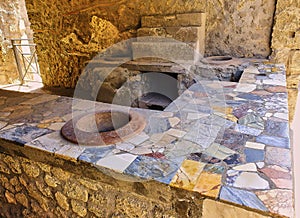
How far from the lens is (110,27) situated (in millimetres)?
3203

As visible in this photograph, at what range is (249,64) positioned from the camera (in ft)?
8.11

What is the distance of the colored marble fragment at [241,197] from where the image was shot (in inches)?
28.2

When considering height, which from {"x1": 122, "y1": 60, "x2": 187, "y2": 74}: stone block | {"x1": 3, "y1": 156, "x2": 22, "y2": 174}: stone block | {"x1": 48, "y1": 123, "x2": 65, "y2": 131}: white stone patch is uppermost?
{"x1": 122, "y1": 60, "x2": 187, "y2": 74}: stone block

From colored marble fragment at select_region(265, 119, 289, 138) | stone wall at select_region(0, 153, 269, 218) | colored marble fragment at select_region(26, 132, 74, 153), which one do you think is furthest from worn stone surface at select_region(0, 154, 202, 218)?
colored marble fragment at select_region(265, 119, 289, 138)

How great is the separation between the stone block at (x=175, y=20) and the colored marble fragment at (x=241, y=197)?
7.21ft

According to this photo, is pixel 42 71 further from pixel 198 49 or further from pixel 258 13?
pixel 258 13

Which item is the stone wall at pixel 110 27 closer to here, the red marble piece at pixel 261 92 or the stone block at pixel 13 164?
the red marble piece at pixel 261 92

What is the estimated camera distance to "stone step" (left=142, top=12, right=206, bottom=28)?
2564mm

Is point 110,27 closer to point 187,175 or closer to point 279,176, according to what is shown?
point 187,175

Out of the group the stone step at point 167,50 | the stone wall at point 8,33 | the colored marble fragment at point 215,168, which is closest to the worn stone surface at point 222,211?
the colored marble fragment at point 215,168

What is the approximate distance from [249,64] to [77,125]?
6.52 ft

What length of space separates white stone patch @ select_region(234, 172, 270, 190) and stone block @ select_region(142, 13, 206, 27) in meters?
2.11

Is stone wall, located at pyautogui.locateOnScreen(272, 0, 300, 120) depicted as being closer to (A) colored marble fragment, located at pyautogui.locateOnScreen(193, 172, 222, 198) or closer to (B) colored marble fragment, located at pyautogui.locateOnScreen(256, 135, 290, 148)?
(B) colored marble fragment, located at pyautogui.locateOnScreen(256, 135, 290, 148)

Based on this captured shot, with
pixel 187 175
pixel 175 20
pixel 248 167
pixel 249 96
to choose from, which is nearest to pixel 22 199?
pixel 187 175
